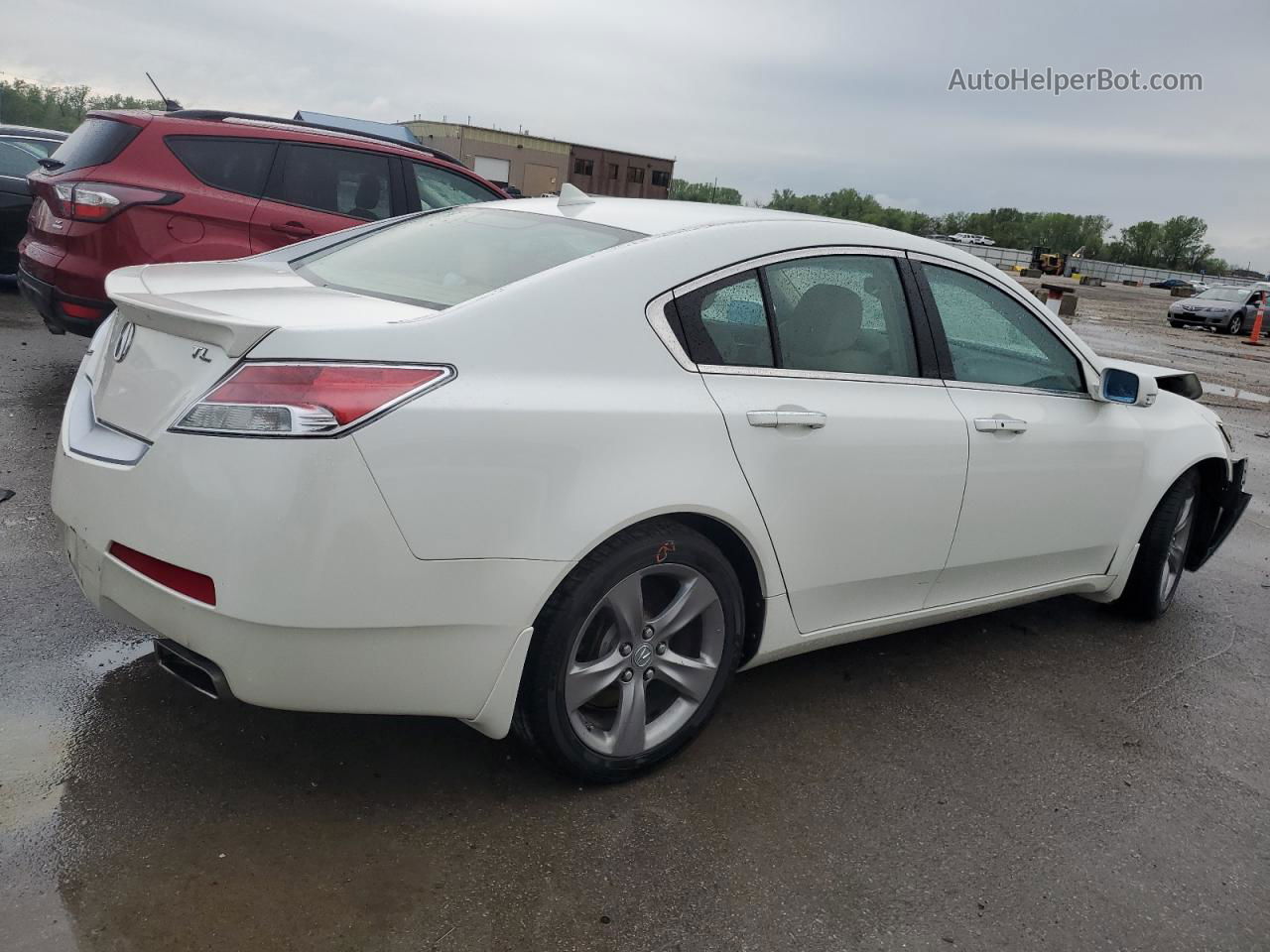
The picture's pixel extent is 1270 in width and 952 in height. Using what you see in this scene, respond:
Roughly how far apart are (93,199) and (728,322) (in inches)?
191

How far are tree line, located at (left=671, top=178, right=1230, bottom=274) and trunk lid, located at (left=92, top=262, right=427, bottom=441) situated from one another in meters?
112

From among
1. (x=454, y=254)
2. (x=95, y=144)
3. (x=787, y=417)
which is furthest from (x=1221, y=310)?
(x=454, y=254)

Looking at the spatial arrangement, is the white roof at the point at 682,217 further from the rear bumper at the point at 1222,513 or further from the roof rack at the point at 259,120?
the roof rack at the point at 259,120

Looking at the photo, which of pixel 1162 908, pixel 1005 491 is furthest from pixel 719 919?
pixel 1005 491

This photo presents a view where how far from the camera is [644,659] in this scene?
2.93 meters

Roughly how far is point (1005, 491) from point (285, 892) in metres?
2.60

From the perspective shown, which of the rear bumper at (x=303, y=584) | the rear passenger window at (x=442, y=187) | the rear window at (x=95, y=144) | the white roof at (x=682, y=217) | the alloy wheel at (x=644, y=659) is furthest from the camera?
the rear passenger window at (x=442, y=187)

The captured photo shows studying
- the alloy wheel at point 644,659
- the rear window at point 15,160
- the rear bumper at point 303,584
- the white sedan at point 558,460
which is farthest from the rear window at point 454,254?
→ the rear window at point 15,160

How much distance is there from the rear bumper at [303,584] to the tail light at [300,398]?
38mm

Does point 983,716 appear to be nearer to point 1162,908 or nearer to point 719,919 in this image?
point 1162,908

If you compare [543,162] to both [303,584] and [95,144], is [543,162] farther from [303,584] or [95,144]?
[303,584]

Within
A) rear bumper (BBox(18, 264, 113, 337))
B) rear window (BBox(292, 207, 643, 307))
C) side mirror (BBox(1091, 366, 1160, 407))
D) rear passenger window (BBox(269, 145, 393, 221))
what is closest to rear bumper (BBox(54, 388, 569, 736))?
rear window (BBox(292, 207, 643, 307))

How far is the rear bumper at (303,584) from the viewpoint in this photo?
91.0 inches

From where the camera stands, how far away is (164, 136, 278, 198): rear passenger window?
662 centimetres
